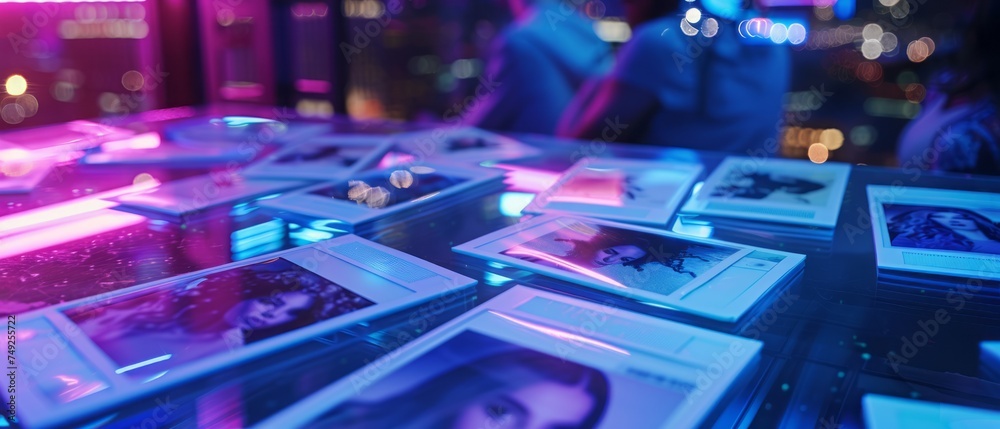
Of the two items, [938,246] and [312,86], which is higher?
[938,246]

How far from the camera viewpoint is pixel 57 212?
96 cm

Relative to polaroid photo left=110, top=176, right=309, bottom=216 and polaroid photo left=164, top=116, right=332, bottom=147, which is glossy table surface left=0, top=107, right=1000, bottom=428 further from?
polaroid photo left=164, top=116, right=332, bottom=147

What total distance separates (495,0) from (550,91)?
152cm

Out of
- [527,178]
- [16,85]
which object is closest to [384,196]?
[527,178]

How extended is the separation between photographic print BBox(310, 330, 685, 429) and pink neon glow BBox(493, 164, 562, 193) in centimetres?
56

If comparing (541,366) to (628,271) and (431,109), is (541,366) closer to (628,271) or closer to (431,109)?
(628,271)

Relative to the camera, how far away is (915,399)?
18.6 inches

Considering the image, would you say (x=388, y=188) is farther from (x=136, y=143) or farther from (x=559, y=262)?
(x=136, y=143)

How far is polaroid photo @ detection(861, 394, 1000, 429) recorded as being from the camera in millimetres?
437

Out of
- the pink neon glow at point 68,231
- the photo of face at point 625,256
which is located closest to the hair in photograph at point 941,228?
the photo of face at point 625,256

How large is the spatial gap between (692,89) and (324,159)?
1.12 m

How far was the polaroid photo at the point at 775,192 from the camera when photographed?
0.90m

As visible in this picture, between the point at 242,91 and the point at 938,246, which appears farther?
the point at 242,91

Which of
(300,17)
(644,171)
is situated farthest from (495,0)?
(644,171)
